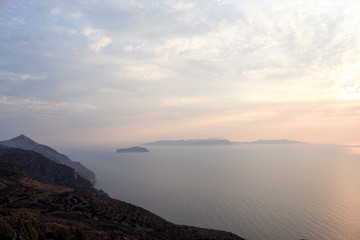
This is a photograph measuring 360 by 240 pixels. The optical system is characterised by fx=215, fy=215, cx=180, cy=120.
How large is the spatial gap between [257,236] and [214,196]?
49.4 meters

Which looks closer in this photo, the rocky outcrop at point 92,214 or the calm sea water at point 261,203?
the rocky outcrop at point 92,214

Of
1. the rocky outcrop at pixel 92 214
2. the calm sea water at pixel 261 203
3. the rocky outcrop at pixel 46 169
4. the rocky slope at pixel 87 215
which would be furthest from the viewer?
the rocky outcrop at pixel 46 169

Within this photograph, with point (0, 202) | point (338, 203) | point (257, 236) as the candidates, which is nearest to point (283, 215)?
point (257, 236)

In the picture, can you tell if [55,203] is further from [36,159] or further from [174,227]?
[36,159]

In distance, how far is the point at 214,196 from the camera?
115812mm

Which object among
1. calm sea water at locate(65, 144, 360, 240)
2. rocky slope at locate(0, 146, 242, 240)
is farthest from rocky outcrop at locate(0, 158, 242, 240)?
calm sea water at locate(65, 144, 360, 240)

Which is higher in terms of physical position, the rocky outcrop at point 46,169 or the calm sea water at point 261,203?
the rocky outcrop at point 46,169

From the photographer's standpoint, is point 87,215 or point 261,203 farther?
point 261,203

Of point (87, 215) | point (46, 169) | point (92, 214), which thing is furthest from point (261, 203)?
point (46, 169)

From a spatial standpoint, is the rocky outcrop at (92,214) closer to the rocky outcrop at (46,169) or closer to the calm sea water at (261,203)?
the calm sea water at (261,203)

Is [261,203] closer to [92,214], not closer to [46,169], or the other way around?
[92,214]

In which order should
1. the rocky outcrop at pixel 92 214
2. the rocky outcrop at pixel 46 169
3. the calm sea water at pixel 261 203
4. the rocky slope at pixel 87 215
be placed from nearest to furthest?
the rocky slope at pixel 87 215 → the rocky outcrop at pixel 92 214 → the calm sea water at pixel 261 203 → the rocky outcrop at pixel 46 169

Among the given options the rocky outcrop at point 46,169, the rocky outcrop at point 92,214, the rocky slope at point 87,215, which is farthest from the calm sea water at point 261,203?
the rocky outcrop at point 46,169

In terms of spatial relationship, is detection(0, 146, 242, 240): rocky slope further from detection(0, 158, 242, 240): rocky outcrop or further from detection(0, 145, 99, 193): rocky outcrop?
detection(0, 145, 99, 193): rocky outcrop
